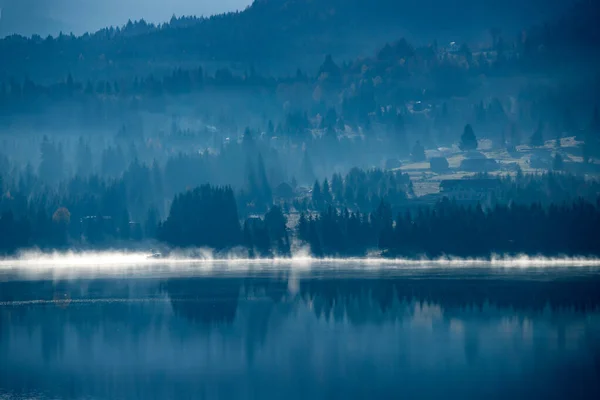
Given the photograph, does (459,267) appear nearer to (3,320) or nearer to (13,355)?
(3,320)

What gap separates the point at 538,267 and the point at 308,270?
38.2 metres

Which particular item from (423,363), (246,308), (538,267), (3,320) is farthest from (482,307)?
(538,267)

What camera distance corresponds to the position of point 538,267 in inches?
7165

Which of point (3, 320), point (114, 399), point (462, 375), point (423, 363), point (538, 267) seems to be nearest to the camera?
point (114, 399)

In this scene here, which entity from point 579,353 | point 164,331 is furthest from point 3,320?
point 579,353

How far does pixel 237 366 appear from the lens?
8656cm

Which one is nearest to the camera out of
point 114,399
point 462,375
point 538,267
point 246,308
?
point 114,399

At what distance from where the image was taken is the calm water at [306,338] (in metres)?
77.8

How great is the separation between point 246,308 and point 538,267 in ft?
240

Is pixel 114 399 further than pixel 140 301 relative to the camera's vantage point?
No

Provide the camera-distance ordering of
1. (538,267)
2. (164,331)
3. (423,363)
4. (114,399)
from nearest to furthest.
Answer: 1. (114,399)
2. (423,363)
3. (164,331)
4. (538,267)

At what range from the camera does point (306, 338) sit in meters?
101

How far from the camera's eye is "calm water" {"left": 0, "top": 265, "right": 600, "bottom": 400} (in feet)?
255

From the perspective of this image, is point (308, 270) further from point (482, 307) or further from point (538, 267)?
point (482, 307)
